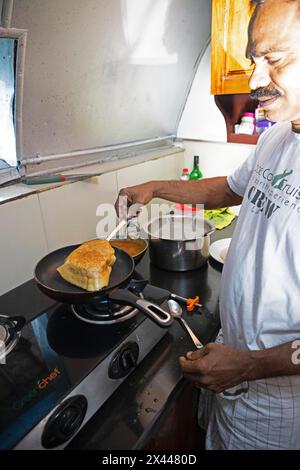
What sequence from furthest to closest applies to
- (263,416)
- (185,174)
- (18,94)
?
(185,174) < (18,94) < (263,416)

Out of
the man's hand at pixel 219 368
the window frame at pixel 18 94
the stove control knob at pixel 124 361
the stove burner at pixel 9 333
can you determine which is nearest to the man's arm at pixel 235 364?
the man's hand at pixel 219 368

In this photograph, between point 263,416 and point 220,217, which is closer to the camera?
point 263,416

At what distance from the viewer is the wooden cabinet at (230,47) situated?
0.99 m

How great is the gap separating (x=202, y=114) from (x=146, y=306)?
4.35 ft

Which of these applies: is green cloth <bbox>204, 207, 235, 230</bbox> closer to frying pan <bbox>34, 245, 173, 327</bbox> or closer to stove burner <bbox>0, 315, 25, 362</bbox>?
frying pan <bbox>34, 245, 173, 327</bbox>

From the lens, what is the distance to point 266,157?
830 mm

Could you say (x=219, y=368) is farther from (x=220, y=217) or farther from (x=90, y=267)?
(x=220, y=217)

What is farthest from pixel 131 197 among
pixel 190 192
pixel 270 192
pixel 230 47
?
pixel 230 47

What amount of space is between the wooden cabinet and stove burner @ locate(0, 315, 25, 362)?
3.56 ft

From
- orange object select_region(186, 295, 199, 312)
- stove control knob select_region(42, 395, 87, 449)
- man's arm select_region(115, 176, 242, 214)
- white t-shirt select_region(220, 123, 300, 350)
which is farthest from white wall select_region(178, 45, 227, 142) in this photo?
stove control knob select_region(42, 395, 87, 449)

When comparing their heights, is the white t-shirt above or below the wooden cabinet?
below

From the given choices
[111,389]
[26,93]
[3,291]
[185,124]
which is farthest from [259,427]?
[185,124]

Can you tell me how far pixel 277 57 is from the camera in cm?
64

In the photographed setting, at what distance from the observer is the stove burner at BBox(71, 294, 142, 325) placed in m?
0.77
